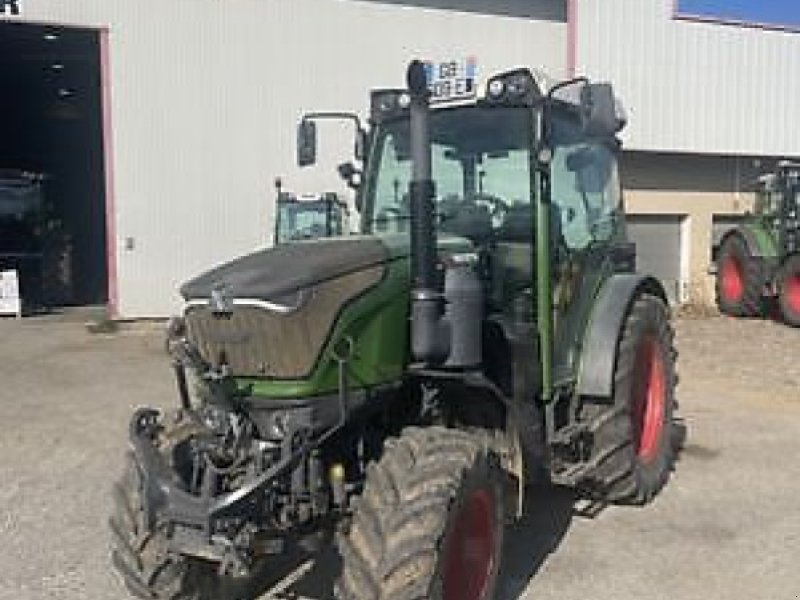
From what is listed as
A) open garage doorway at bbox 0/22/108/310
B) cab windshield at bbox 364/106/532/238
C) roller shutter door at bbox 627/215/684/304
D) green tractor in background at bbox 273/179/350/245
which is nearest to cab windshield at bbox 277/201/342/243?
green tractor in background at bbox 273/179/350/245

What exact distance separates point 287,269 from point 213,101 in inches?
505

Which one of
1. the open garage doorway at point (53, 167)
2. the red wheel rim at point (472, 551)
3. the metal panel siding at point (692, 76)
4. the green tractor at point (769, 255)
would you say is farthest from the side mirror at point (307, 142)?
the metal panel siding at point (692, 76)

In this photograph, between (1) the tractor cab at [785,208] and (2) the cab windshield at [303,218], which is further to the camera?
(1) the tractor cab at [785,208]

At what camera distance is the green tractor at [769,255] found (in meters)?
15.6

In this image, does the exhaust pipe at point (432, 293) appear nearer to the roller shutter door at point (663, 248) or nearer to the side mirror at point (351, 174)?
the side mirror at point (351, 174)

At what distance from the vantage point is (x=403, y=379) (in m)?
4.64

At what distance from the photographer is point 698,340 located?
14.2 m

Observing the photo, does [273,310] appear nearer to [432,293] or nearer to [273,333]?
[273,333]

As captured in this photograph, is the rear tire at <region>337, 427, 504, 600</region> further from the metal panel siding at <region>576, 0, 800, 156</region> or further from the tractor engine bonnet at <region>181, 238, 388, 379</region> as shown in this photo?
the metal panel siding at <region>576, 0, 800, 156</region>

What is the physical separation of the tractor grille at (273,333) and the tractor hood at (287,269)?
5 cm

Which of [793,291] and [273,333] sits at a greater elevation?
[273,333]

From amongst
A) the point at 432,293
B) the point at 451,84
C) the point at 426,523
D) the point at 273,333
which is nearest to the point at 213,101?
the point at 451,84

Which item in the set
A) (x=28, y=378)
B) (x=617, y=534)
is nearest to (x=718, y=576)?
(x=617, y=534)

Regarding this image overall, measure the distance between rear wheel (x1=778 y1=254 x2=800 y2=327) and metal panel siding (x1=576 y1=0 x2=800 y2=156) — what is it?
13.0 ft
